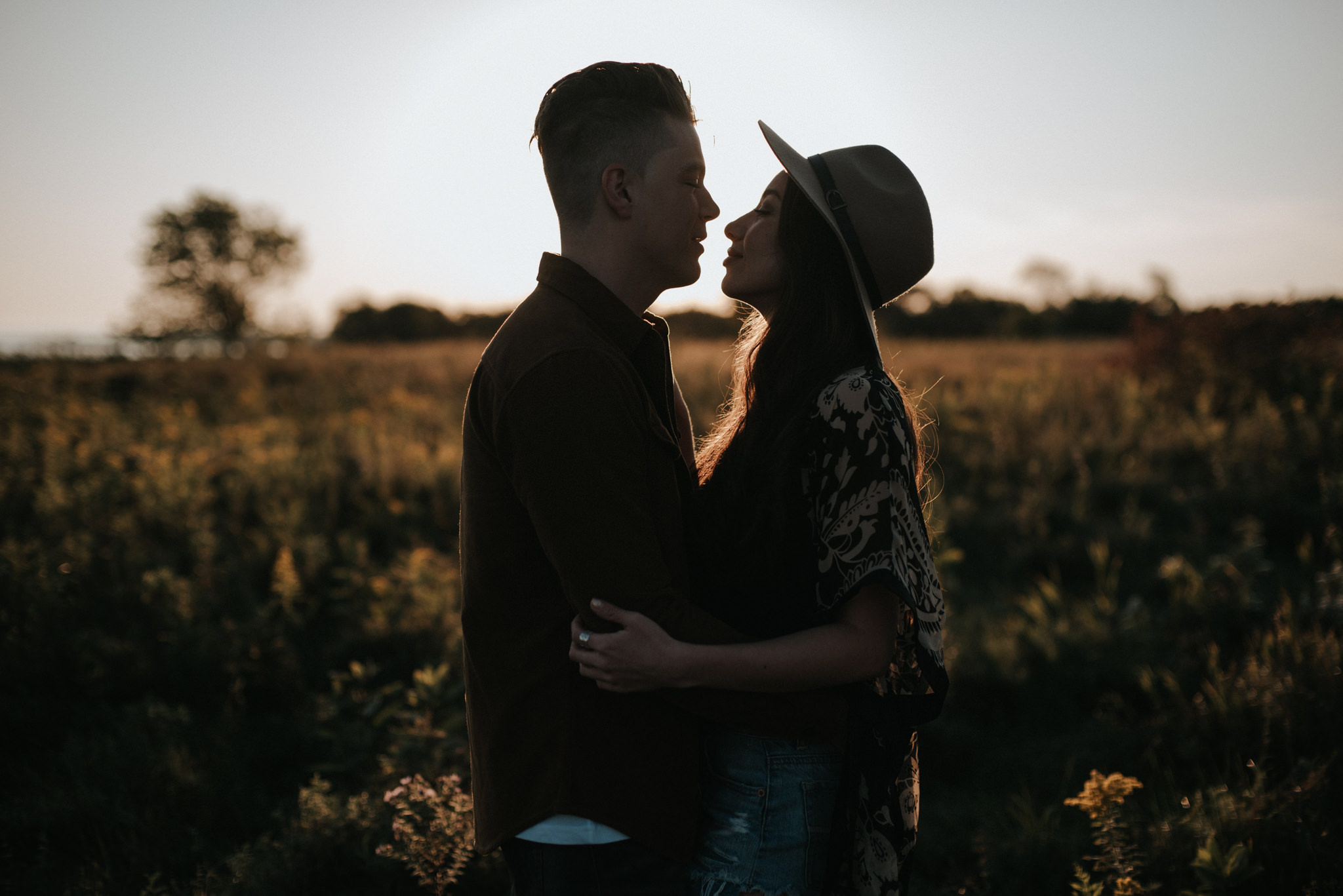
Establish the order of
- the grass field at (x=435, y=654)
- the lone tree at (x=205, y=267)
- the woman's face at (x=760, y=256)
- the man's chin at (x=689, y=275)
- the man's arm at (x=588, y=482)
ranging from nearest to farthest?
1. the man's arm at (x=588, y=482)
2. the man's chin at (x=689, y=275)
3. the woman's face at (x=760, y=256)
4. the grass field at (x=435, y=654)
5. the lone tree at (x=205, y=267)

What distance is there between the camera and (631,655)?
4.66 feet

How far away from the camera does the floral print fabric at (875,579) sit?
1.61 m

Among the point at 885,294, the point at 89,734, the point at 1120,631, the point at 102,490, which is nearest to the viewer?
the point at 885,294

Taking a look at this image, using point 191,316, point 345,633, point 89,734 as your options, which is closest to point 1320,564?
point 345,633

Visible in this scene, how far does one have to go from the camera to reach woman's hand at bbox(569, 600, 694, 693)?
142cm

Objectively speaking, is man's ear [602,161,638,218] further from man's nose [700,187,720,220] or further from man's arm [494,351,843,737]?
man's arm [494,351,843,737]

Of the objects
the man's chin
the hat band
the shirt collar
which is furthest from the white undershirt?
the hat band

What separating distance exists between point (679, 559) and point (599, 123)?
38.4 inches

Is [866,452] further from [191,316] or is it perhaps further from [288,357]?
[191,316]

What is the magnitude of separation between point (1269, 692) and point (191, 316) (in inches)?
Answer: 2255

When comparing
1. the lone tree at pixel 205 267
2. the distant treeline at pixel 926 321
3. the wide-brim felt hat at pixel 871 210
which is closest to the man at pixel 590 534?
the wide-brim felt hat at pixel 871 210

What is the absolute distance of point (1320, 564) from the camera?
19.6 feet

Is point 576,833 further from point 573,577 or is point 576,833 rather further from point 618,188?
point 618,188

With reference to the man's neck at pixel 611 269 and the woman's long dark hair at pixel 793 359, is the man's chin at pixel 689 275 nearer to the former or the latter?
the man's neck at pixel 611 269
